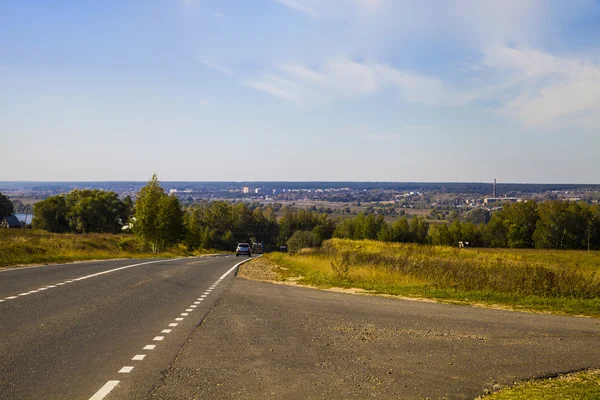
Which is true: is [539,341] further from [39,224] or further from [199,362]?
[39,224]

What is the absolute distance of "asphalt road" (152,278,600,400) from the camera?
8.02m

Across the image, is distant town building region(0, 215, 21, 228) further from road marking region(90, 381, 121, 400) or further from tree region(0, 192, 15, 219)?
road marking region(90, 381, 121, 400)

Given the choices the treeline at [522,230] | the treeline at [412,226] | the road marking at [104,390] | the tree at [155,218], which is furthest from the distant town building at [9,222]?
the road marking at [104,390]

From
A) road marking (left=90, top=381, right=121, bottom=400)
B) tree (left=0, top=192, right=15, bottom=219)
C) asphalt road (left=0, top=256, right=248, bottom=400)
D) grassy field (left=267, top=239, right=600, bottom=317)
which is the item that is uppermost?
road marking (left=90, top=381, right=121, bottom=400)

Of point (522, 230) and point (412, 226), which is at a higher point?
point (522, 230)

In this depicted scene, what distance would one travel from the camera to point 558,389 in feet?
25.6

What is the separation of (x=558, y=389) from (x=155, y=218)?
65128 millimetres

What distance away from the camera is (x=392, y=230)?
556ft

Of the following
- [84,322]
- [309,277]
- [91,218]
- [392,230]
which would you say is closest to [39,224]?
[91,218]

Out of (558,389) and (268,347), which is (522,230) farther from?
(558,389)

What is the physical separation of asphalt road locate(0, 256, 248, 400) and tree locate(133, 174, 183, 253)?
46.7 m

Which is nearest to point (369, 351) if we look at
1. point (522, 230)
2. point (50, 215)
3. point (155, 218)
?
point (155, 218)

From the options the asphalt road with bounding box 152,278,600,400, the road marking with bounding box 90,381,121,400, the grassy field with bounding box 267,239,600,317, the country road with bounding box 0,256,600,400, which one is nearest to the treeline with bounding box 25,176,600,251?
the grassy field with bounding box 267,239,600,317

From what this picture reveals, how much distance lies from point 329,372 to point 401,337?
3412 mm
